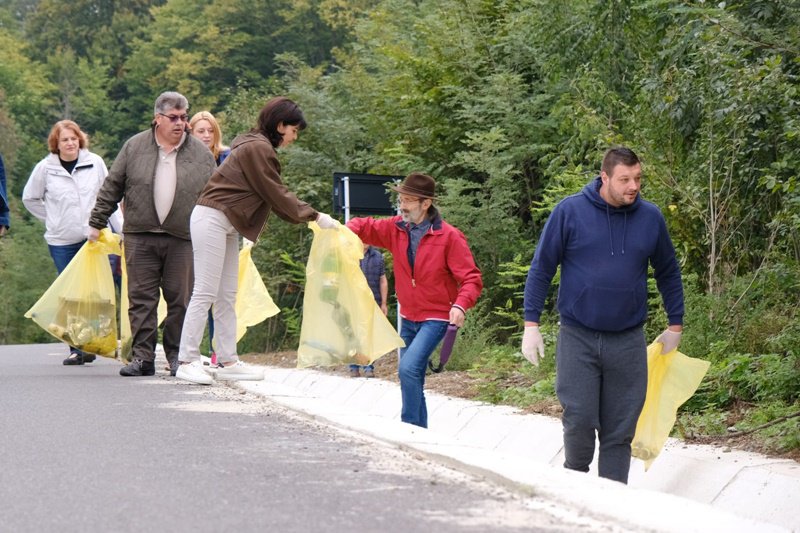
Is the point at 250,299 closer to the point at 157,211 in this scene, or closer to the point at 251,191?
the point at 157,211

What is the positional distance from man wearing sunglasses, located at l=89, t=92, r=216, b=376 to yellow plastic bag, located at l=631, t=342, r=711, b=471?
4.56 meters

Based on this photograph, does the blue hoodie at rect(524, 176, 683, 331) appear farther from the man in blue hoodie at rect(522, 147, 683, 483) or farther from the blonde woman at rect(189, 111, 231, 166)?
the blonde woman at rect(189, 111, 231, 166)

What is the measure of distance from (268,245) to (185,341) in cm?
1583

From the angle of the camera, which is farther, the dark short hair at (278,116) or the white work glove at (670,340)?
the dark short hair at (278,116)

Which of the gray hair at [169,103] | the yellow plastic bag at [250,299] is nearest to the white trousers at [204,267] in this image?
the gray hair at [169,103]

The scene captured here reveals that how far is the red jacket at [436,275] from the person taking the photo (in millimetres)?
9445

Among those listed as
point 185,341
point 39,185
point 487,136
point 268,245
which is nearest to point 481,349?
point 487,136

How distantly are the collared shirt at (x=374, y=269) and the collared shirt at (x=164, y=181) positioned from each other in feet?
16.3

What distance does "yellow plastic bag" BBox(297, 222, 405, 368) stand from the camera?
1019 centimetres

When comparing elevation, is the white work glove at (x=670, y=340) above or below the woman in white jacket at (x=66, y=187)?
below

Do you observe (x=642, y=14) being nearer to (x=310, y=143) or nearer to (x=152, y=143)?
(x=152, y=143)

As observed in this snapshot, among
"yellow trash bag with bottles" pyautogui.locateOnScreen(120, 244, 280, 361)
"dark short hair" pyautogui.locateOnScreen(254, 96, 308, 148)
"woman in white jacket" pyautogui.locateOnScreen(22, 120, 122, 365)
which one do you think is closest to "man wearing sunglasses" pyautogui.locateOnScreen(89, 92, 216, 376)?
"dark short hair" pyautogui.locateOnScreen(254, 96, 308, 148)

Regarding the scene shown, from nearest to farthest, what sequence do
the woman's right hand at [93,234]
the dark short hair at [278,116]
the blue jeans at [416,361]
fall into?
the blue jeans at [416,361]
the dark short hair at [278,116]
the woman's right hand at [93,234]

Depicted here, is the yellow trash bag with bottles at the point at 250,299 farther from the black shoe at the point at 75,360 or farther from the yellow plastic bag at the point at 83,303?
the black shoe at the point at 75,360
